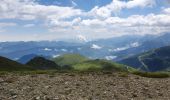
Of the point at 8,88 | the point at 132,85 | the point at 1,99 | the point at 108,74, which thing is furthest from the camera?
the point at 108,74

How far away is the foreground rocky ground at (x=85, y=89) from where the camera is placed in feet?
70.5

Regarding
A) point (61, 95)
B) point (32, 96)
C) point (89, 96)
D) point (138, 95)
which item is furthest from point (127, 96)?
point (32, 96)

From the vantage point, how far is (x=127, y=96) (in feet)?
72.7

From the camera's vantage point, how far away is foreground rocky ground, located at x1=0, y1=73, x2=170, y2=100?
70.5ft

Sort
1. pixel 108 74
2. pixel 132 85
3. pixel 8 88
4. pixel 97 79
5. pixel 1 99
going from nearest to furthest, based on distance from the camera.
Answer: pixel 1 99, pixel 8 88, pixel 132 85, pixel 97 79, pixel 108 74

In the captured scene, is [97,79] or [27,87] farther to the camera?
[97,79]

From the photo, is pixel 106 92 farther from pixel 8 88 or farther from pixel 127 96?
pixel 8 88

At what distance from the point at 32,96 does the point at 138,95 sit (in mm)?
7721

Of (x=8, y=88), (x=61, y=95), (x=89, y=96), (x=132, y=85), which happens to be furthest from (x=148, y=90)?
(x=8, y=88)

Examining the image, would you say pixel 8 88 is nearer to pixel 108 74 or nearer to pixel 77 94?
pixel 77 94

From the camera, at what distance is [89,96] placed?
2164 centimetres

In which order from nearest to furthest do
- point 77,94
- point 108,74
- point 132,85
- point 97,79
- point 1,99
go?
point 1,99, point 77,94, point 132,85, point 97,79, point 108,74

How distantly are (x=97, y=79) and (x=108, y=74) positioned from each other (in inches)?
139

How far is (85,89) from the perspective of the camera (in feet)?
78.8
